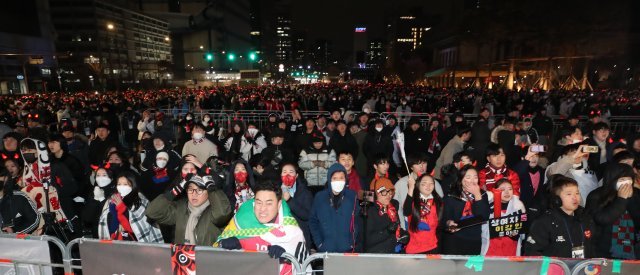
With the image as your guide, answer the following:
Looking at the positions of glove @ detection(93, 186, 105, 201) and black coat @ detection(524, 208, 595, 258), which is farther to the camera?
glove @ detection(93, 186, 105, 201)

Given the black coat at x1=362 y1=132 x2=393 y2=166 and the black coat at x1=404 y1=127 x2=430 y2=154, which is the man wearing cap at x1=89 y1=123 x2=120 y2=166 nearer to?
the black coat at x1=362 y1=132 x2=393 y2=166

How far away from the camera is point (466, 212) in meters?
4.16

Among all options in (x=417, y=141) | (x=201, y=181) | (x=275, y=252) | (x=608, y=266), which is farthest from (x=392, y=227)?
(x=417, y=141)

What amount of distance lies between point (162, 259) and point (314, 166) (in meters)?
3.70

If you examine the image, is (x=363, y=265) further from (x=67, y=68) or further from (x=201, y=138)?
(x=67, y=68)

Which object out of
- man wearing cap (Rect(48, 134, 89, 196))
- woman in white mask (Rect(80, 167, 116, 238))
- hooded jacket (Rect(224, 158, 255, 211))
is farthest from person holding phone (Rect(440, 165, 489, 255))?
man wearing cap (Rect(48, 134, 89, 196))

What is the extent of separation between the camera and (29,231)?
14.1ft

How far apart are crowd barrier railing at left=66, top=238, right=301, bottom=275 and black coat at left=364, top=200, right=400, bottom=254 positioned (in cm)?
120

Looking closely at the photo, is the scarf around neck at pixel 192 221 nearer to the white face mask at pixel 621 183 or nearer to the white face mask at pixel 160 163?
the white face mask at pixel 160 163

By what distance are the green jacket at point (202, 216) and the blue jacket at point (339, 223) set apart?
1015 mm

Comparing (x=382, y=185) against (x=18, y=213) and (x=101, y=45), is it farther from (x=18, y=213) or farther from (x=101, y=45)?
(x=101, y=45)

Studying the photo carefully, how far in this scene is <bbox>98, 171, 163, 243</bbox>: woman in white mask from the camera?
410 centimetres

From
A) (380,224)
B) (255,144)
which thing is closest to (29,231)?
(380,224)

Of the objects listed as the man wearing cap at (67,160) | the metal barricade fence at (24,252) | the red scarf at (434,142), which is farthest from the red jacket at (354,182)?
the man wearing cap at (67,160)
